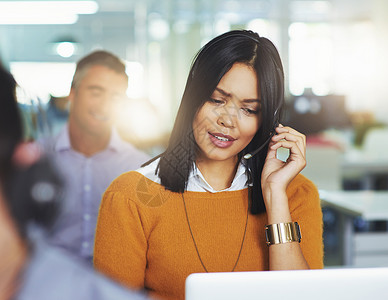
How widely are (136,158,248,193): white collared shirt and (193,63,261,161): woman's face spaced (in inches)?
2.1

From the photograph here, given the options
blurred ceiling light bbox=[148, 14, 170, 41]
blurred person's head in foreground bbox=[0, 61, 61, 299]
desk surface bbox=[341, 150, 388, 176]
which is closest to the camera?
blurred person's head in foreground bbox=[0, 61, 61, 299]

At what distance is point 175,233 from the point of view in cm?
Answer: 107

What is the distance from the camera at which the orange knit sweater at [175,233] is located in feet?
3.42

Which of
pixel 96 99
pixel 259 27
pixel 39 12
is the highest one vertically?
pixel 39 12

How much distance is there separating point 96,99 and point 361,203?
1.41m

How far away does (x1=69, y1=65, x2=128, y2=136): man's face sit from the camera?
4.29 feet

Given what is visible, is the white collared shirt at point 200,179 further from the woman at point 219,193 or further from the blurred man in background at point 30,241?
the blurred man in background at point 30,241

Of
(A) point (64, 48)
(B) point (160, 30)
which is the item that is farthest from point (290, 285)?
(A) point (64, 48)

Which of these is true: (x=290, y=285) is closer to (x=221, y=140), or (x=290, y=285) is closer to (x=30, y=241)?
(x=30, y=241)

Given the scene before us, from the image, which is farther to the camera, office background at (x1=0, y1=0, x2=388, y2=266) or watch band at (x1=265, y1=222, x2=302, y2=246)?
office background at (x1=0, y1=0, x2=388, y2=266)

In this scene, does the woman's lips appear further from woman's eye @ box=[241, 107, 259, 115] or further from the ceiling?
the ceiling

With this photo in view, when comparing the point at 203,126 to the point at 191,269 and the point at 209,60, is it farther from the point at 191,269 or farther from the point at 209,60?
the point at 191,269

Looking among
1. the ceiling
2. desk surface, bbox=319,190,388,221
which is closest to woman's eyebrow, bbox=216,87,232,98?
the ceiling

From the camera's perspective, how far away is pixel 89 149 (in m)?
1.31
